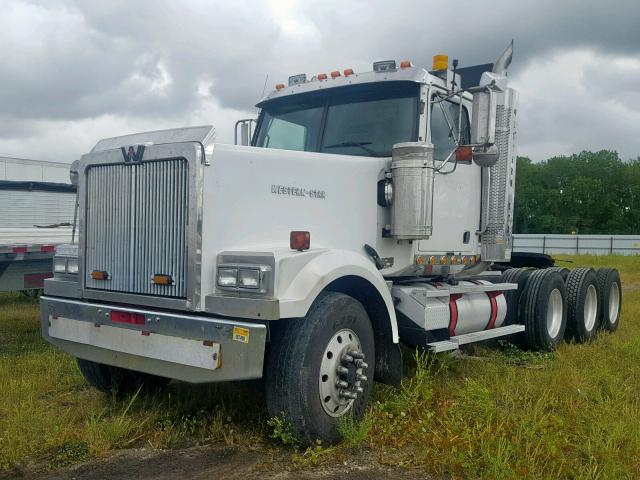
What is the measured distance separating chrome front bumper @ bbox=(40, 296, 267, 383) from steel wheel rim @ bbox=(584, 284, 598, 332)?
628 cm

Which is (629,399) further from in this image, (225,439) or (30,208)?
(30,208)

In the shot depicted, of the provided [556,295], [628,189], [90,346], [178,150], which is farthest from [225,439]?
[628,189]

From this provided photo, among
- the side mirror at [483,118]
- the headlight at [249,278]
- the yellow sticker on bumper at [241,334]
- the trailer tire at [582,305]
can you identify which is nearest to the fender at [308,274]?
the headlight at [249,278]

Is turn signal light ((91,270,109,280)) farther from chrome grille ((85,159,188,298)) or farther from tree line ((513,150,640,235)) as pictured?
tree line ((513,150,640,235))

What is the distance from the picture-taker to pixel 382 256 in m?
5.52

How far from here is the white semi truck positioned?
4164 mm

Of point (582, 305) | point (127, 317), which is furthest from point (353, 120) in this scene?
point (582, 305)

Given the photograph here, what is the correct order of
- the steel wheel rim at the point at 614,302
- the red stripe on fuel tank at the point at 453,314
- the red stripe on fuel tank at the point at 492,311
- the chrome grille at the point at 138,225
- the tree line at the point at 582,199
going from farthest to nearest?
the tree line at the point at 582,199 < the steel wheel rim at the point at 614,302 < the red stripe on fuel tank at the point at 492,311 < the red stripe on fuel tank at the point at 453,314 < the chrome grille at the point at 138,225

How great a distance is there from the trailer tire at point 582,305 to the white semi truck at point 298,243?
7.02 ft

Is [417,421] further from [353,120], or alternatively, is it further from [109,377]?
[353,120]

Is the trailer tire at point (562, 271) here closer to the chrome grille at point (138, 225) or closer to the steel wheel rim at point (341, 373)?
the steel wheel rim at point (341, 373)

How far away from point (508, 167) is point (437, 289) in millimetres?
1726

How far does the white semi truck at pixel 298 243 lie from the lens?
4164 millimetres

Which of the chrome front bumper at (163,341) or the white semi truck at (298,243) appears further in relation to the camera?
the white semi truck at (298,243)
